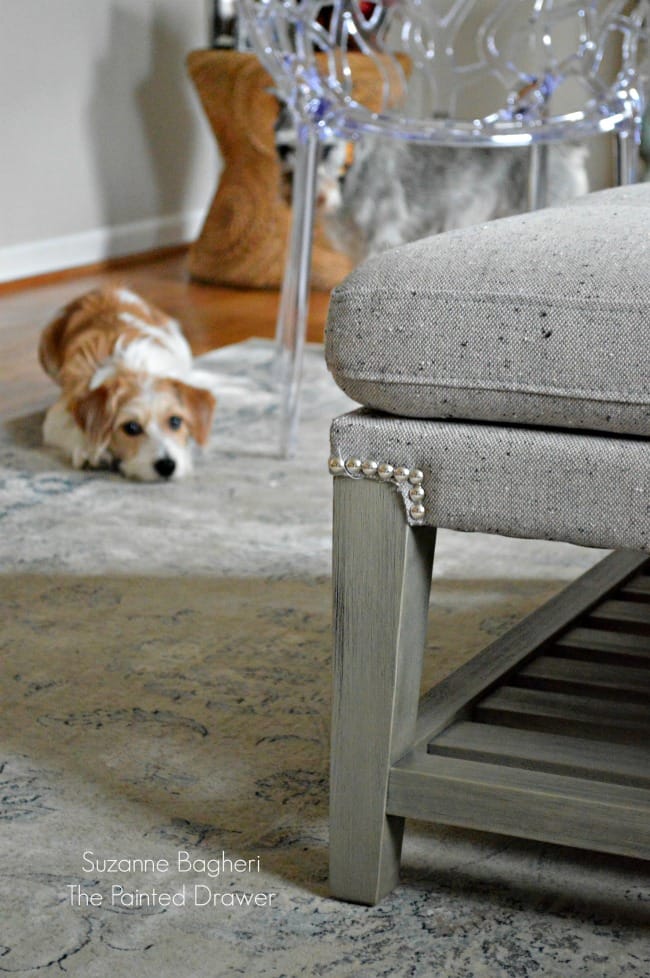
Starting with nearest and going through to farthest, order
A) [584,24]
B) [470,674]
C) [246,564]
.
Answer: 1. [470,674]
2. [246,564]
3. [584,24]

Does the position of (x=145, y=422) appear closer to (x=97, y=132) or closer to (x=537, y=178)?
(x=537, y=178)

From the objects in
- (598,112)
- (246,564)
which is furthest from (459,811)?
(598,112)

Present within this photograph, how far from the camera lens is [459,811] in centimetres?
89

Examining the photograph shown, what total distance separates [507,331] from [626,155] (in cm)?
157

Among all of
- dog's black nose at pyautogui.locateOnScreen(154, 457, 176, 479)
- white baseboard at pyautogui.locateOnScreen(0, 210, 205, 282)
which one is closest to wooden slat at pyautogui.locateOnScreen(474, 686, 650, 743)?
dog's black nose at pyautogui.locateOnScreen(154, 457, 176, 479)

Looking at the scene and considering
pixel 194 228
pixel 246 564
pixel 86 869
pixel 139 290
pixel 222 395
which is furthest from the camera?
pixel 194 228

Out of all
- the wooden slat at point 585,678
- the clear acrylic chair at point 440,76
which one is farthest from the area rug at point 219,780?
the clear acrylic chair at point 440,76

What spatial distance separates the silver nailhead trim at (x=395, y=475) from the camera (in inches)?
33.4

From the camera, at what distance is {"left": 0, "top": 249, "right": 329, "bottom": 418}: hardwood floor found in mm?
2762

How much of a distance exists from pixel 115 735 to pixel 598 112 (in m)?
1.42

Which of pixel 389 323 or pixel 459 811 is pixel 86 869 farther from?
pixel 389 323

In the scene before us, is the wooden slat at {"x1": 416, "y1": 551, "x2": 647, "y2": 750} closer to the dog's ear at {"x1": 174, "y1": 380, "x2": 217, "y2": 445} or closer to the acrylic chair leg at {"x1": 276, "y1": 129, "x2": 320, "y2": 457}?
the acrylic chair leg at {"x1": 276, "y1": 129, "x2": 320, "y2": 457}

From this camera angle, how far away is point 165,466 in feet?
6.90

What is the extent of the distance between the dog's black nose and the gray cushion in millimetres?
1260
